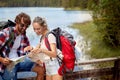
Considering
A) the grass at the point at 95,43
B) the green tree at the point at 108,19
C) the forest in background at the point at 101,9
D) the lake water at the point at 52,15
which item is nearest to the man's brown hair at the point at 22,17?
the lake water at the point at 52,15

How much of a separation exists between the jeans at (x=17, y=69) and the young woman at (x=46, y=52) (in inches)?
2.7

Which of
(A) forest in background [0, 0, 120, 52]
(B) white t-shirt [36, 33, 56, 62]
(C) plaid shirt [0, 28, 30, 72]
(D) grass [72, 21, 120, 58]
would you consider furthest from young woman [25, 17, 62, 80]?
(D) grass [72, 21, 120, 58]

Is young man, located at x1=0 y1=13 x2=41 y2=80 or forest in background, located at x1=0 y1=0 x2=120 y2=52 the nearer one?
young man, located at x1=0 y1=13 x2=41 y2=80

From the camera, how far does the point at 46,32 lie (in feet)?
7.36

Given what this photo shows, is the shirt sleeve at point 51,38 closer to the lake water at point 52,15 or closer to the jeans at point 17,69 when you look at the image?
the jeans at point 17,69

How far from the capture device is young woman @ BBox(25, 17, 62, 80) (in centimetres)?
220

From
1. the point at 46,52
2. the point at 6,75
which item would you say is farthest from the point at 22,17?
the point at 6,75

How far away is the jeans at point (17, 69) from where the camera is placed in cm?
231

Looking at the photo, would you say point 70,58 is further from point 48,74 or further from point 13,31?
point 13,31

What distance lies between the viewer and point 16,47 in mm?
2316

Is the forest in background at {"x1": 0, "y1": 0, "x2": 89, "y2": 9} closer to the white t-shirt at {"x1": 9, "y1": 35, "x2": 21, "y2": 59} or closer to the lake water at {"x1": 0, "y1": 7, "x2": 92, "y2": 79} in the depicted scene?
the lake water at {"x1": 0, "y1": 7, "x2": 92, "y2": 79}

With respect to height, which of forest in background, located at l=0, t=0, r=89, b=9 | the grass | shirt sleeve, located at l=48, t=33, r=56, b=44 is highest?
shirt sleeve, located at l=48, t=33, r=56, b=44

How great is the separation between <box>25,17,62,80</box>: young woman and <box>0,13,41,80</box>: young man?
70mm

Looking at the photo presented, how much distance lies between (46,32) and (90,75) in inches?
41.0
